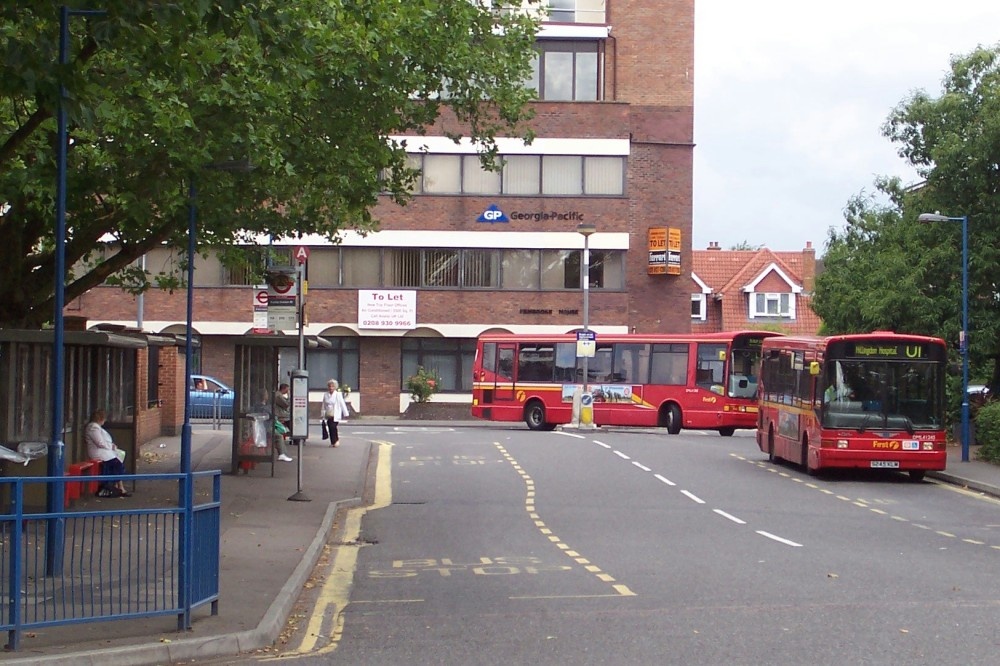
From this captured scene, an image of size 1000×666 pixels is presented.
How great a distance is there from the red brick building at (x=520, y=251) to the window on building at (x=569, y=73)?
0.06 metres

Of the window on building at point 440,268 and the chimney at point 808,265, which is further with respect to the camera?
the chimney at point 808,265

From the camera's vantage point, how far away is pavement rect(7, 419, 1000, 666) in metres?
9.54

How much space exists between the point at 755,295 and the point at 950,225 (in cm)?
3883

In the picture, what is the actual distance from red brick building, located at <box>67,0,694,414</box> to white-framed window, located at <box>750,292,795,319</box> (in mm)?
19512

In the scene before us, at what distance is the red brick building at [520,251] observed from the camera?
52.8 m

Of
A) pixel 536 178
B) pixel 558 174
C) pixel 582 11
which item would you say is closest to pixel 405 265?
pixel 536 178

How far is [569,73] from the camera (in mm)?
53688

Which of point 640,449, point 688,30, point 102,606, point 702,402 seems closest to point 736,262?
point 688,30

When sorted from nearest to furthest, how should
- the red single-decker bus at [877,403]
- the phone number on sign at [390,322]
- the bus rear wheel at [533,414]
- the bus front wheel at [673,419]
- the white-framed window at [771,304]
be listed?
the red single-decker bus at [877,403], the bus front wheel at [673,419], the bus rear wheel at [533,414], the phone number on sign at [390,322], the white-framed window at [771,304]

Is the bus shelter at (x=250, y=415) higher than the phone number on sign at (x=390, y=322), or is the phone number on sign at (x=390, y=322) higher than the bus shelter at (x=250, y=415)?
the phone number on sign at (x=390, y=322)

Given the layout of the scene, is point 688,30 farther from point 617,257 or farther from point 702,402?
point 702,402

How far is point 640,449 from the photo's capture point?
31594mm

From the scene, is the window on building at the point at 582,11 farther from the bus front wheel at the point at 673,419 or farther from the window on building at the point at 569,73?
the bus front wheel at the point at 673,419

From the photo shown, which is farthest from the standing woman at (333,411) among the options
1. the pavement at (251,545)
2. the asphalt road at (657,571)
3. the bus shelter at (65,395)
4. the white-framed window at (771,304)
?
the white-framed window at (771,304)
